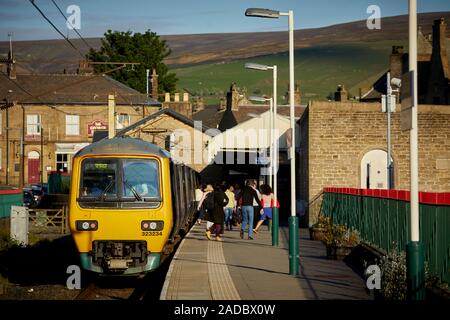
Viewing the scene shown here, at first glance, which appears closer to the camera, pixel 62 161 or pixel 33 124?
pixel 33 124

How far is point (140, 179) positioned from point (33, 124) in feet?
178

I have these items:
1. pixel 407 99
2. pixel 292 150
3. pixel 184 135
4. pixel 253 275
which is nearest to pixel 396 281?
pixel 407 99

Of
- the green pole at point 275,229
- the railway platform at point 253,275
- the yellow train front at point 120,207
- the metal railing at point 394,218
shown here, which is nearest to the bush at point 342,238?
the metal railing at point 394,218

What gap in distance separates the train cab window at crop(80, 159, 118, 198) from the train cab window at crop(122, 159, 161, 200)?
0.23 meters

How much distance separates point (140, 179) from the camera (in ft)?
62.7

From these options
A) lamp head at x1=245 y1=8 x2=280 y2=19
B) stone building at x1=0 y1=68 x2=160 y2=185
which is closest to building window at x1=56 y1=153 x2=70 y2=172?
stone building at x1=0 y1=68 x2=160 y2=185

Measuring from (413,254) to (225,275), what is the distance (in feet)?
24.1

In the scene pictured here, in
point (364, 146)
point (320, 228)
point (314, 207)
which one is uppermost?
point (364, 146)

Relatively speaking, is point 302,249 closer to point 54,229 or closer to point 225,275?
point 225,275

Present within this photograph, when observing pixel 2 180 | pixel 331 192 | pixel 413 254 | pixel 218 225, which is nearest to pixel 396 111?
pixel 331 192

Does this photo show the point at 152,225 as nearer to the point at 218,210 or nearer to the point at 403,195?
the point at 403,195

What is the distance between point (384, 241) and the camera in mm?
19484

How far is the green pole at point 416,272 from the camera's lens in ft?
35.8

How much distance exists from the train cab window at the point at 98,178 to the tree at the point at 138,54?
75.9m
